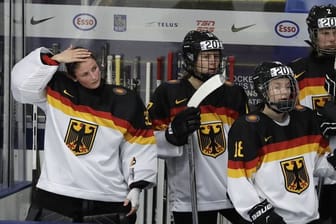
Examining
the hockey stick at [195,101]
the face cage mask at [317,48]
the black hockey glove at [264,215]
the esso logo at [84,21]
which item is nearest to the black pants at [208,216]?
the hockey stick at [195,101]

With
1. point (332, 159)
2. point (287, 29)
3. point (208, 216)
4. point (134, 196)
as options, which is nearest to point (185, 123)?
point (134, 196)

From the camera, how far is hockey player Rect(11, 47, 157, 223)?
265 cm

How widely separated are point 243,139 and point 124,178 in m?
0.51

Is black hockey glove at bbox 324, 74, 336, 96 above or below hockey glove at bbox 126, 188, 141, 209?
above

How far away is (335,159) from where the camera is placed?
103 inches

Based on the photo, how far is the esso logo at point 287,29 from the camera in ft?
12.3

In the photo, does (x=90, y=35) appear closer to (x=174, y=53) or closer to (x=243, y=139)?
(x=174, y=53)

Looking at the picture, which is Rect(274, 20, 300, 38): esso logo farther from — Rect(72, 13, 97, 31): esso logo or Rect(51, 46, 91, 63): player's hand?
Rect(51, 46, 91, 63): player's hand

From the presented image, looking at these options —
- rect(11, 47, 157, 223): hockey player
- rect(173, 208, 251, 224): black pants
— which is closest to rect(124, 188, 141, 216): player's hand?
rect(11, 47, 157, 223): hockey player

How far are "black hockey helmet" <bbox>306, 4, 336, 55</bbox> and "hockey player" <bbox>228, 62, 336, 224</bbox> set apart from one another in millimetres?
380

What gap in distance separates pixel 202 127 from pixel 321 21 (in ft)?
2.17

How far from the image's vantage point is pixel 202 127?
2908 millimetres

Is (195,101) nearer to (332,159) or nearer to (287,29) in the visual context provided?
(332,159)

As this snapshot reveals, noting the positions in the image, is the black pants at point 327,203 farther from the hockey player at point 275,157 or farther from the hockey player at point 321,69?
the hockey player at point 275,157
